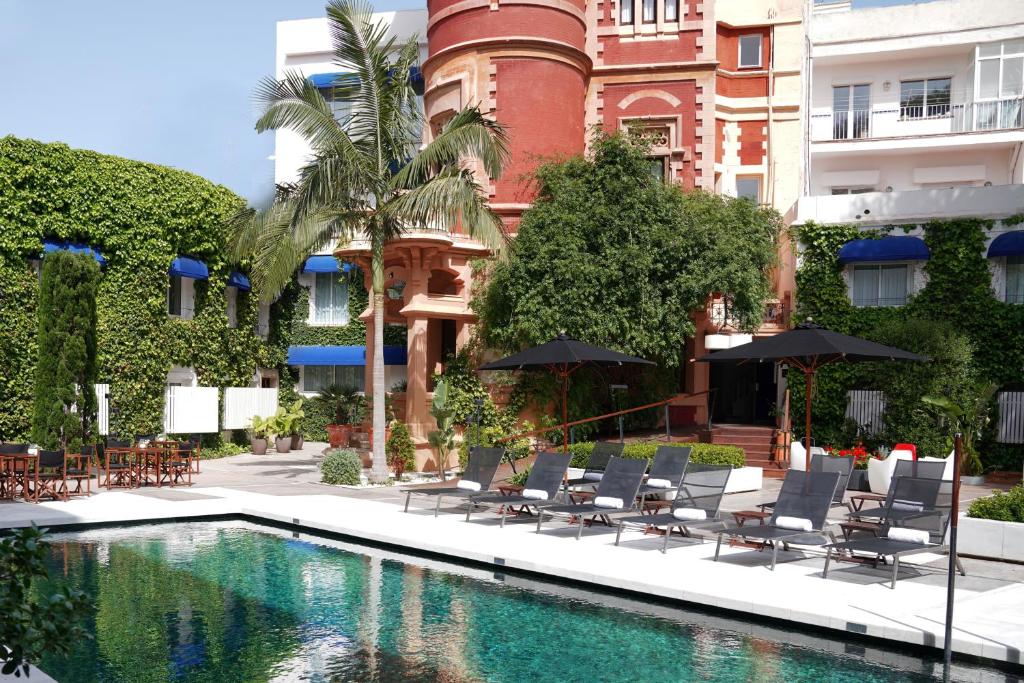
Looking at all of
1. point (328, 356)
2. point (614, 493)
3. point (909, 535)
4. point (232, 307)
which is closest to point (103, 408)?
point (232, 307)

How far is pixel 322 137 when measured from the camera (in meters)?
18.6

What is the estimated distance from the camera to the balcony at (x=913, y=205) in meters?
21.8

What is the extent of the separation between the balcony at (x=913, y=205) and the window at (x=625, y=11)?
7.83 m

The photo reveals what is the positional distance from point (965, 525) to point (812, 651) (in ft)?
15.8

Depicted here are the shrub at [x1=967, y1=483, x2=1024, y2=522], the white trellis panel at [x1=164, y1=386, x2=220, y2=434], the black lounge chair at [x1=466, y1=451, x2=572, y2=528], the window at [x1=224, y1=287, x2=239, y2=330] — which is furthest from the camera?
the window at [x1=224, y1=287, x2=239, y2=330]

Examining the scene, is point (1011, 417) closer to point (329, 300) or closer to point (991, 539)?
point (991, 539)

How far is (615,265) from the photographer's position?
68.0ft

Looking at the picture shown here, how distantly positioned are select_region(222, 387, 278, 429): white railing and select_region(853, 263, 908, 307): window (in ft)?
Result: 58.5

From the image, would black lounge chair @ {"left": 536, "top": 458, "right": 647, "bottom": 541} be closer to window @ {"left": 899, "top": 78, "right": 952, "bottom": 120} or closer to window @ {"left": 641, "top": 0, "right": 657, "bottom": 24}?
window @ {"left": 641, "top": 0, "right": 657, "bottom": 24}

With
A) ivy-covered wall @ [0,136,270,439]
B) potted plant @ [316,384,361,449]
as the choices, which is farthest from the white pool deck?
potted plant @ [316,384,361,449]

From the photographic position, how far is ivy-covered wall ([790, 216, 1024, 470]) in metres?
21.3

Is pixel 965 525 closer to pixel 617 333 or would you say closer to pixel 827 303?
pixel 617 333

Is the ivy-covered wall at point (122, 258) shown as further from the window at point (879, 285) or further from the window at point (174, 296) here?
the window at point (879, 285)

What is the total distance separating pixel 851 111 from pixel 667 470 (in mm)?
17546
